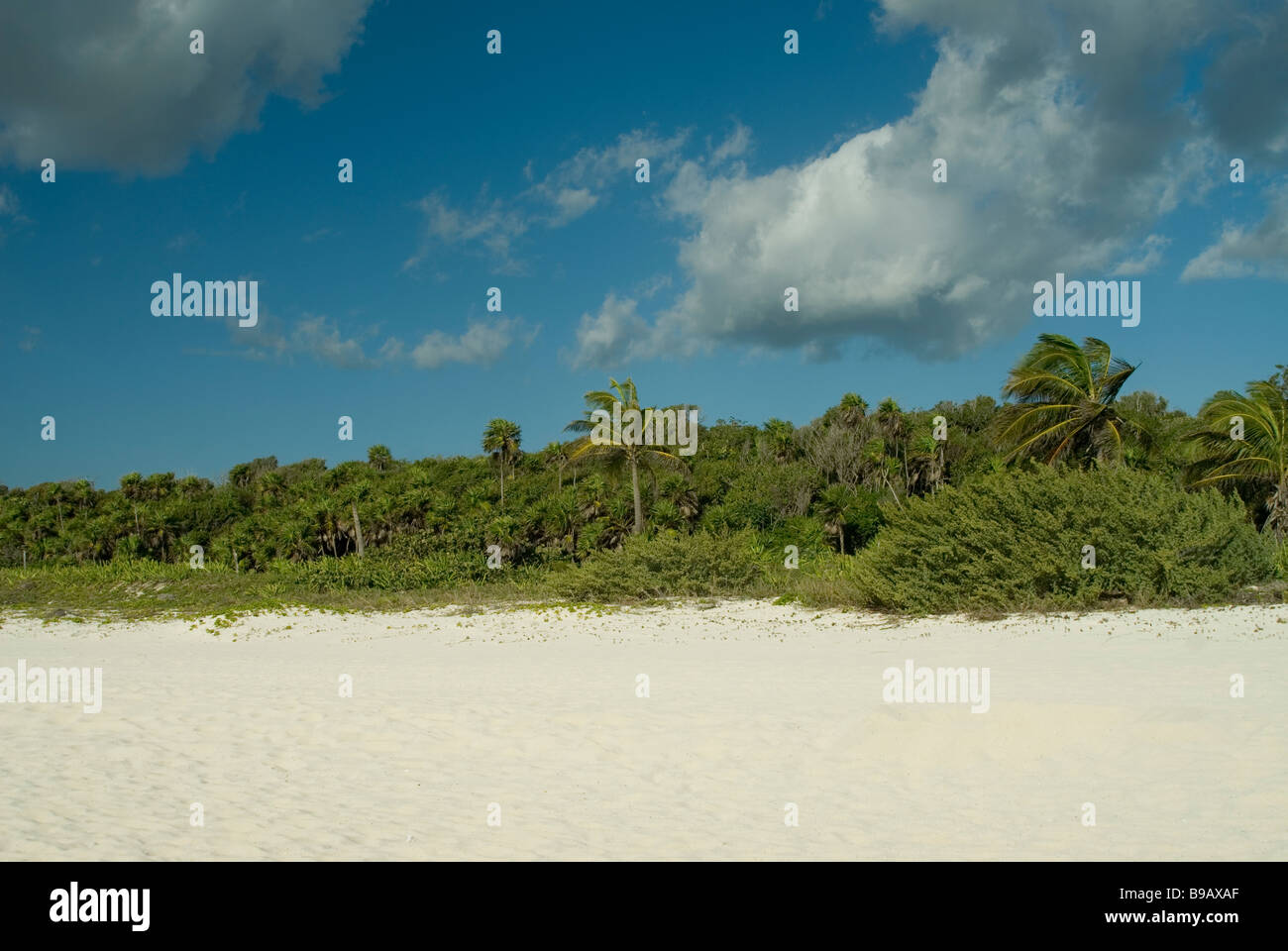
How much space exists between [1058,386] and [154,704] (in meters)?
20.6

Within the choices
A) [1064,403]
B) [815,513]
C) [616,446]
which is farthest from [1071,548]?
[815,513]

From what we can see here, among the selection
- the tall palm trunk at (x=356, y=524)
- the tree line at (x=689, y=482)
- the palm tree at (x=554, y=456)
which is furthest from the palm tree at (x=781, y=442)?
the tall palm trunk at (x=356, y=524)

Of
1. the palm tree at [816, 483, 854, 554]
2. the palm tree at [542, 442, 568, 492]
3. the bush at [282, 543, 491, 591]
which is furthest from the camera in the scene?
the palm tree at [542, 442, 568, 492]

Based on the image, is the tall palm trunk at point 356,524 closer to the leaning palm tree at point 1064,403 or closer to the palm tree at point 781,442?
the palm tree at point 781,442

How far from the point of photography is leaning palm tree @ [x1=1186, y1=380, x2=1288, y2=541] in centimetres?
2216

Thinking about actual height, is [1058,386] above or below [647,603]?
above

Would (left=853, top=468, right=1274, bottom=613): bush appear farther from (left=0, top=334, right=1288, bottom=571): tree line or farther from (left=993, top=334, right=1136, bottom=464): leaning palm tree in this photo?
(left=993, top=334, right=1136, bottom=464): leaning palm tree

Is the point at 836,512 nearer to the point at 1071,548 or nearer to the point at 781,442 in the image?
the point at 781,442

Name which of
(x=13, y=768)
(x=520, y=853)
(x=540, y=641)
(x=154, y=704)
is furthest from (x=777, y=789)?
(x=540, y=641)

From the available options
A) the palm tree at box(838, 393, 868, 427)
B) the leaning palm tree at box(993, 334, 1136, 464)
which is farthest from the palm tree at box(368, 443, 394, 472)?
the leaning palm tree at box(993, 334, 1136, 464)

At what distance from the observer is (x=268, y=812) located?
6.33 metres

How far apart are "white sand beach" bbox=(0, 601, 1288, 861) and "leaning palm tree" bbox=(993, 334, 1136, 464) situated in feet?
30.1
